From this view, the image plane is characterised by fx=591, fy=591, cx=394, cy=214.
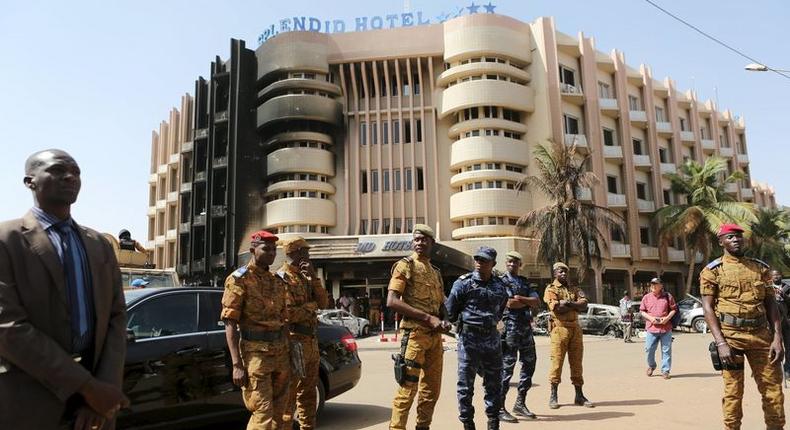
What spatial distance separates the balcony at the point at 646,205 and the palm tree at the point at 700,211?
82 centimetres

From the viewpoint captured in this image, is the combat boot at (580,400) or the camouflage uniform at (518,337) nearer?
the camouflage uniform at (518,337)

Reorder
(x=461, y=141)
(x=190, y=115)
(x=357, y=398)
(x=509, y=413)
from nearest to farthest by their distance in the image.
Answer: (x=509, y=413)
(x=357, y=398)
(x=461, y=141)
(x=190, y=115)

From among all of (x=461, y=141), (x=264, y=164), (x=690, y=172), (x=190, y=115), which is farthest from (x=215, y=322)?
(x=190, y=115)

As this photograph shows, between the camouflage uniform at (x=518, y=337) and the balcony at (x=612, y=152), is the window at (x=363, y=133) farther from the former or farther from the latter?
the camouflage uniform at (x=518, y=337)

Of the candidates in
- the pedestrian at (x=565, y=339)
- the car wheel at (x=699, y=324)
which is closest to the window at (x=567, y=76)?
the car wheel at (x=699, y=324)

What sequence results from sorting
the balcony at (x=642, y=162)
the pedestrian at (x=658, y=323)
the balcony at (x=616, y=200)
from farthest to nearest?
1. the balcony at (x=642, y=162)
2. the balcony at (x=616, y=200)
3. the pedestrian at (x=658, y=323)

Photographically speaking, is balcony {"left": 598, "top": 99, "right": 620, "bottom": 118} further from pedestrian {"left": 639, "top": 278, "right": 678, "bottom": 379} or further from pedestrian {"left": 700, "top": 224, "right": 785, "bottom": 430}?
pedestrian {"left": 700, "top": 224, "right": 785, "bottom": 430}

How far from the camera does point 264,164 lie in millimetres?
37312

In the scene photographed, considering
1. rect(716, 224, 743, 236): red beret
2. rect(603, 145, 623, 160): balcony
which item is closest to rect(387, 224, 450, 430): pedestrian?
rect(716, 224, 743, 236): red beret

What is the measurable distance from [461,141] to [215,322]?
98.7 ft

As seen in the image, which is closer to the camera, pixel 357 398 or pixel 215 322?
pixel 215 322

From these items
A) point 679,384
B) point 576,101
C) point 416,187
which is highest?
point 576,101

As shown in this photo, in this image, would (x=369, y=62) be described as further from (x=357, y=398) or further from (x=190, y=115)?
(x=357, y=398)

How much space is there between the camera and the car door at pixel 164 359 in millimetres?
4617
